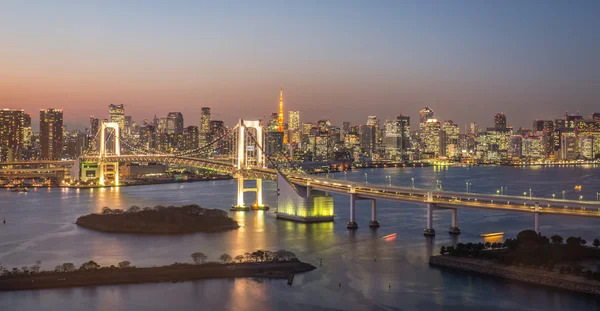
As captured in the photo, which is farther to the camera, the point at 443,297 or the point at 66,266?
the point at 66,266

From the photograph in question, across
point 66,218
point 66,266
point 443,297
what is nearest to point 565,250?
point 443,297

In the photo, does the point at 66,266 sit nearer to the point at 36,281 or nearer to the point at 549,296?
the point at 36,281

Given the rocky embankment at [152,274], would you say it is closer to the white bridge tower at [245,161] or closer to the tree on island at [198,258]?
the tree on island at [198,258]

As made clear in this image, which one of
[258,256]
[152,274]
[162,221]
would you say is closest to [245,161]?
[162,221]

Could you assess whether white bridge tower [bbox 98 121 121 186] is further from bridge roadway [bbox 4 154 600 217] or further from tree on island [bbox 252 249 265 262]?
tree on island [bbox 252 249 265 262]

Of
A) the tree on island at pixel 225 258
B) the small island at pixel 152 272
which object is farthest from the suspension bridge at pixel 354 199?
the tree on island at pixel 225 258

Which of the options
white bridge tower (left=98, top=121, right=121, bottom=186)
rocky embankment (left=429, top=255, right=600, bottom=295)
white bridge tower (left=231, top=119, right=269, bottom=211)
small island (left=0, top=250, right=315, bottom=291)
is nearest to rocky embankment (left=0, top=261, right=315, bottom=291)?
small island (left=0, top=250, right=315, bottom=291)
